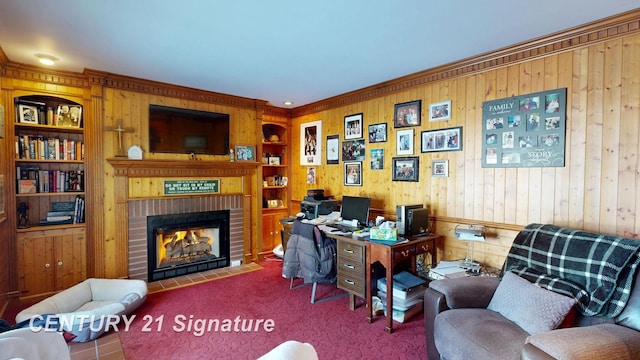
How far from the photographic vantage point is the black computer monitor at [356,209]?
3.54m

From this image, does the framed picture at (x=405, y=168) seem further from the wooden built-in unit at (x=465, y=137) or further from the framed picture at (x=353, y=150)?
the framed picture at (x=353, y=150)

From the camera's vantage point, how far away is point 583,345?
1386mm

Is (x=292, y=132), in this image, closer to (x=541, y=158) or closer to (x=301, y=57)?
(x=301, y=57)

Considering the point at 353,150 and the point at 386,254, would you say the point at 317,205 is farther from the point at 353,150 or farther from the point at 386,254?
the point at 386,254

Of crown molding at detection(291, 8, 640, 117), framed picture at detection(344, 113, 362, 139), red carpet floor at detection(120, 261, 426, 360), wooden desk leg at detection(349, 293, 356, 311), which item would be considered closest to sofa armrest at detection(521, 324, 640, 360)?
red carpet floor at detection(120, 261, 426, 360)

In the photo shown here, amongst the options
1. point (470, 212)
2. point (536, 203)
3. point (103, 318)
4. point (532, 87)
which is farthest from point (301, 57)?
point (103, 318)

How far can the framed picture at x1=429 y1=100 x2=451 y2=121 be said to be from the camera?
10.5 ft

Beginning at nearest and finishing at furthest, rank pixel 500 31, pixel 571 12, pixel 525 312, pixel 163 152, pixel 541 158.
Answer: pixel 525 312
pixel 571 12
pixel 500 31
pixel 541 158
pixel 163 152

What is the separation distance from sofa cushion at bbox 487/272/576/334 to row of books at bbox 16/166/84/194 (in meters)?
4.24

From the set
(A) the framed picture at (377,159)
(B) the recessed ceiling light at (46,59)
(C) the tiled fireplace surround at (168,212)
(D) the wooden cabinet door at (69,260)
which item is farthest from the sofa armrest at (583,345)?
(B) the recessed ceiling light at (46,59)

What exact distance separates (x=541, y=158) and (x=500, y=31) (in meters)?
1.09

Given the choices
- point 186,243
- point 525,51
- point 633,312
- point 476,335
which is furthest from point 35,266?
point 525,51

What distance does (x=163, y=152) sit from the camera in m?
3.83

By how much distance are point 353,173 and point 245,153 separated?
160 cm
